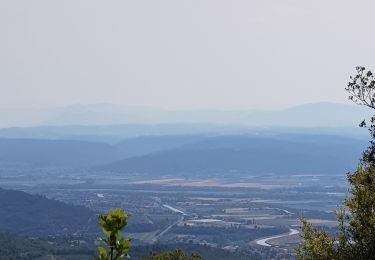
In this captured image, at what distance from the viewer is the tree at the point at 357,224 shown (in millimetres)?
27234

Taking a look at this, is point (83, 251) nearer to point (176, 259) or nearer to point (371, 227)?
point (176, 259)

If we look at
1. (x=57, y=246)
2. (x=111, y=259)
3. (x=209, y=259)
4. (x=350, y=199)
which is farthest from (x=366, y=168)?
(x=57, y=246)

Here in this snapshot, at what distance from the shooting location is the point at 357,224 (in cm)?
2797

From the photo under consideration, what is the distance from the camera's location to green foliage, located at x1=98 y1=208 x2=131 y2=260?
42.9 ft

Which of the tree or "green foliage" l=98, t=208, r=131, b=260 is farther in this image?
the tree

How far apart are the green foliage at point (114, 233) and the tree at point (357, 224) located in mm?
15102

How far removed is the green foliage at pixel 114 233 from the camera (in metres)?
13.1

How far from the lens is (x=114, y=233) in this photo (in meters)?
13.2

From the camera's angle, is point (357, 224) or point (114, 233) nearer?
point (114, 233)

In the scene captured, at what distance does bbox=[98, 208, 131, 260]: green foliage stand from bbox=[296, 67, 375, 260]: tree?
15.1 metres

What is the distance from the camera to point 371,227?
27.5m

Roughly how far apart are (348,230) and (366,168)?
256 cm

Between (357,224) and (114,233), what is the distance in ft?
54.2

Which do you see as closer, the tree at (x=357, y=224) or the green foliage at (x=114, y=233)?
the green foliage at (x=114, y=233)
